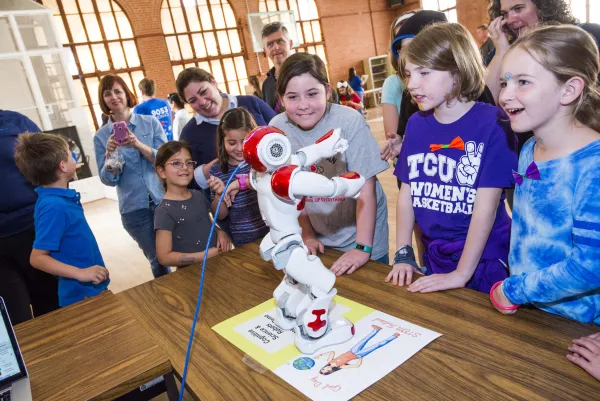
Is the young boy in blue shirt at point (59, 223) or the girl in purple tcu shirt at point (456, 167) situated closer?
the girl in purple tcu shirt at point (456, 167)

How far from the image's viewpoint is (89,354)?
0.96 metres

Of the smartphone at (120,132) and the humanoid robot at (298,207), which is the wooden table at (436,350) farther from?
the smartphone at (120,132)

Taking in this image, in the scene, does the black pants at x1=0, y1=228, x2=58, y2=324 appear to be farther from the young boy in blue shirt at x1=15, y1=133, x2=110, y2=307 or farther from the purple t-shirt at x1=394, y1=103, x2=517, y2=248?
the purple t-shirt at x1=394, y1=103, x2=517, y2=248

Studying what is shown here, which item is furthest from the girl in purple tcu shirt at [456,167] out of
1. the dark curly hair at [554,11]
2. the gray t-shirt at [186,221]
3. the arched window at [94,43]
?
the arched window at [94,43]

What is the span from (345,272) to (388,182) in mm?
3608

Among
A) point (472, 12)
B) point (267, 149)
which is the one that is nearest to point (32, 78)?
point (267, 149)

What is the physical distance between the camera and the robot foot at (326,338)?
32.9 inches

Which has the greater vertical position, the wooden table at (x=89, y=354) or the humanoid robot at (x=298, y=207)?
the humanoid robot at (x=298, y=207)

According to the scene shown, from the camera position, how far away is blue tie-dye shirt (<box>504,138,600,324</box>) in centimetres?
73

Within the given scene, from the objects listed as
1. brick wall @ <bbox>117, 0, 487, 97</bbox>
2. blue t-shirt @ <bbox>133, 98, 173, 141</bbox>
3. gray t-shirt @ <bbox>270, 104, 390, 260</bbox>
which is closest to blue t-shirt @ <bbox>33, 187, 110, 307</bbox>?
gray t-shirt @ <bbox>270, 104, 390, 260</bbox>

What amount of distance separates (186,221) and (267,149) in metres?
1.16

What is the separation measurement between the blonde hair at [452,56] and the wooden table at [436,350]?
0.54m

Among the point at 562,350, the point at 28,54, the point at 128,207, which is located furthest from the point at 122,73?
the point at 562,350

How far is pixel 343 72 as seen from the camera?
45.2 ft
